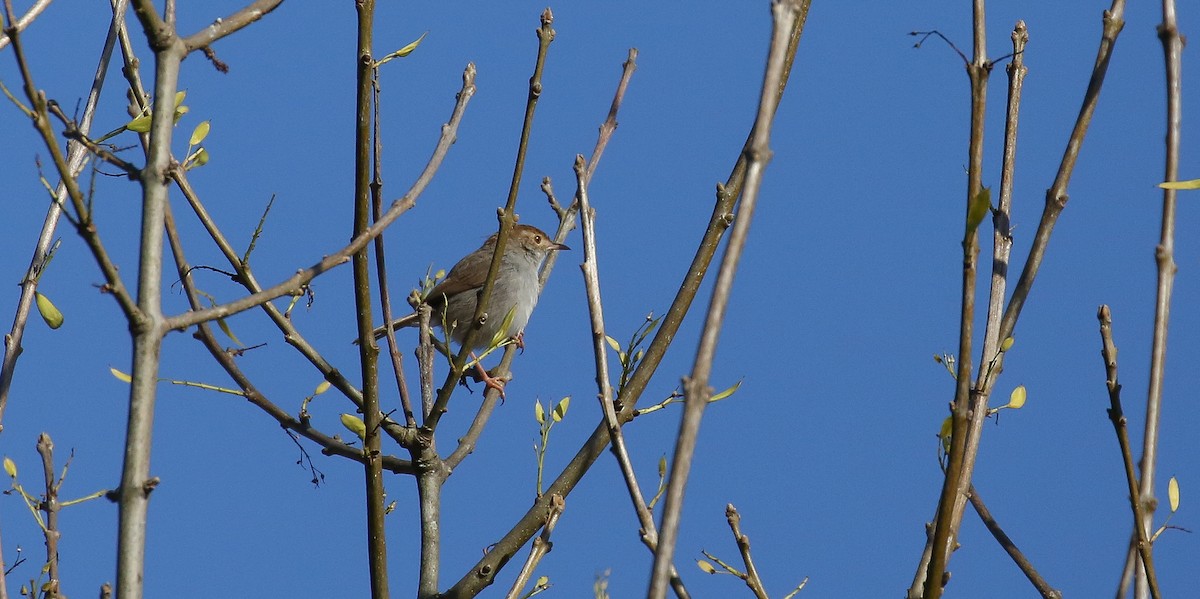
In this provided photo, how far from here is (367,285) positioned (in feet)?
9.53

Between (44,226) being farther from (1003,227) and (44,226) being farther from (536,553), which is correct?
(1003,227)

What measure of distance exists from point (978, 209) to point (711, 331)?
620 mm

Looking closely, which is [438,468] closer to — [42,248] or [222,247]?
[222,247]

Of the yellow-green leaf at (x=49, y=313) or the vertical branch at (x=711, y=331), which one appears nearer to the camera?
the vertical branch at (x=711, y=331)

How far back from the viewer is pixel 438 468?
11.1 ft

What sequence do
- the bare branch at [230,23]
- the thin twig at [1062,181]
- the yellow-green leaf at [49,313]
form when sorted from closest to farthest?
the bare branch at [230,23], the thin twig at [1062,181], the yellow-green leaf at [49,313]

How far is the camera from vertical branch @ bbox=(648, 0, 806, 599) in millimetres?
1468

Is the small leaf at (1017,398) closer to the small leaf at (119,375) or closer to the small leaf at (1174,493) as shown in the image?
the small leaf at (1174,493)

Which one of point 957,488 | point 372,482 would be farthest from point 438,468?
Result: point 957,488

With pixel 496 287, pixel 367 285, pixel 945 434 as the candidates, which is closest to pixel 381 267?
pixel 367 285

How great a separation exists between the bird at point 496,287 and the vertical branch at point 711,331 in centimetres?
530

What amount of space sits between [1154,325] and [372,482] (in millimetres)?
1794

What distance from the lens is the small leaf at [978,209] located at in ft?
6.00

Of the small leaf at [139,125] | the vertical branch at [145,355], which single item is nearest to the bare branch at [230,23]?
the vertical branch at [145,355]
